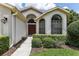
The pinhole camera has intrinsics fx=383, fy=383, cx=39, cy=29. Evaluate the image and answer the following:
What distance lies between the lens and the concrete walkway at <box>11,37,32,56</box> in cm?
1619

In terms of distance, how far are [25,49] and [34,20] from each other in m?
1.38

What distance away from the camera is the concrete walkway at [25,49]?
16188 millimetres

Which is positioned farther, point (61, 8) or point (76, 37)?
point (76, 37)

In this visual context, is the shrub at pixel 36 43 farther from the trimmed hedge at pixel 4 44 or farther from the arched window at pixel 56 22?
the trimmed hedge at pixel 4 44

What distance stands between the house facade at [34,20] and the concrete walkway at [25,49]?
35cm

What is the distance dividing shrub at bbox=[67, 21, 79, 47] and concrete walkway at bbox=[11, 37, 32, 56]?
1.79 metres

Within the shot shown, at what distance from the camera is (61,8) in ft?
53.6

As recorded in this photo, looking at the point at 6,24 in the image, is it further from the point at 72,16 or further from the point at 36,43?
the point at 72,16

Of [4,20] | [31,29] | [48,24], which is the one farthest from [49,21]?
[4,20]

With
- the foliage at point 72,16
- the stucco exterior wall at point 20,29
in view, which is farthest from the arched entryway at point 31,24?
the foliage at point 72,16

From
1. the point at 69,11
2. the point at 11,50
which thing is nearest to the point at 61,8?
the point at 69,11

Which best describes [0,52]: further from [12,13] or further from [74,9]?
[74,9]

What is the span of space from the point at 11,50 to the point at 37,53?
1.22 meters

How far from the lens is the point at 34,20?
16375 mm
